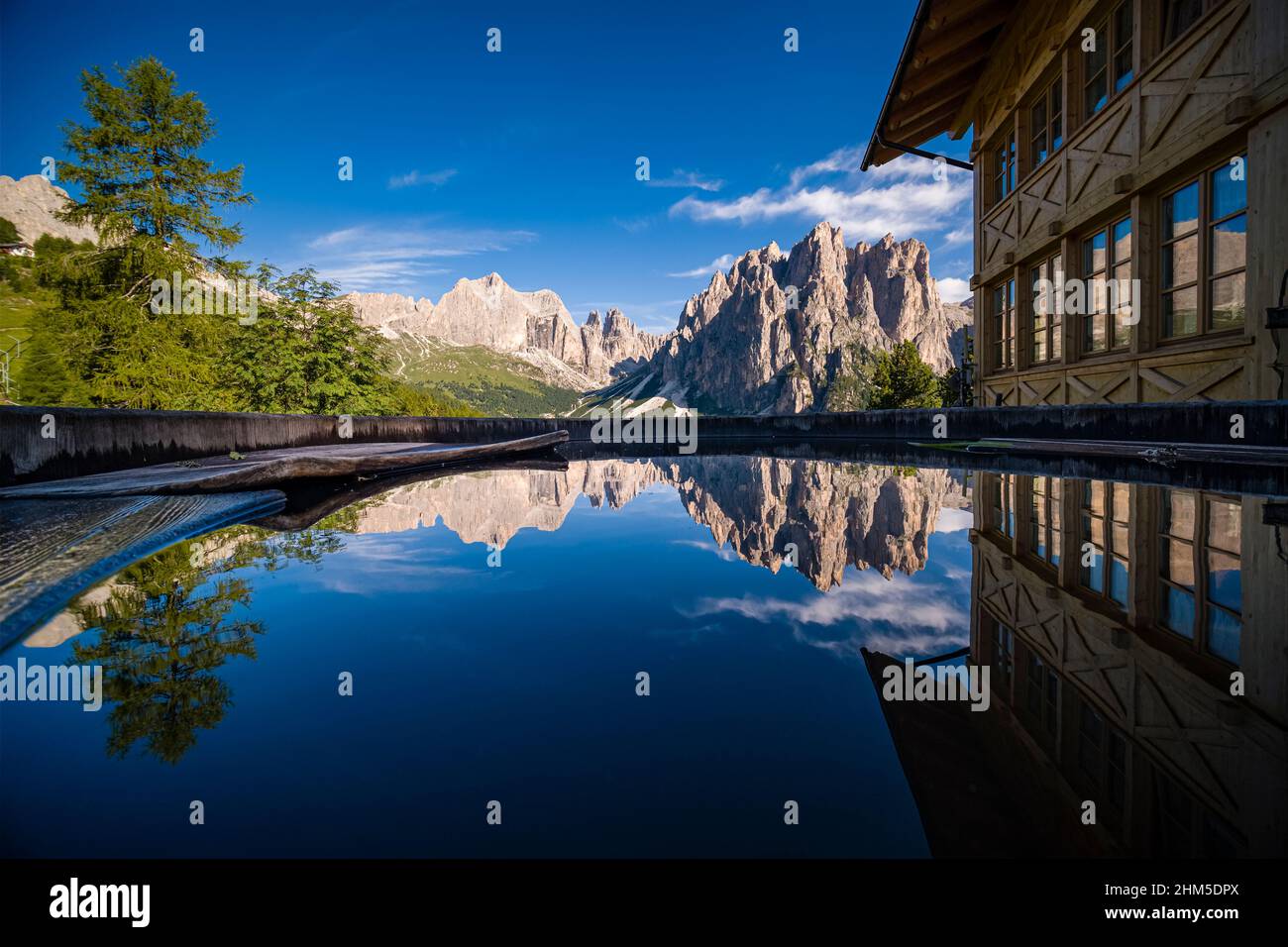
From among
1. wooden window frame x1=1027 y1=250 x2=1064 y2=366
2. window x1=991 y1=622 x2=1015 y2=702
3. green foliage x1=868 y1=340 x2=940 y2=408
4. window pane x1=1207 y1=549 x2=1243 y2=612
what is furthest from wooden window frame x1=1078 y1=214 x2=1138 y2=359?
green foliage x1=868 y1=340 x2=940 y2=408

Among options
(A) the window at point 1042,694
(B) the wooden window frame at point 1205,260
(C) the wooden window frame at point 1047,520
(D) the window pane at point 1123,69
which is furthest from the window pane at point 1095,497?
(D) the window pane at point 1123,69

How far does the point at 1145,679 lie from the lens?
161 centimetres

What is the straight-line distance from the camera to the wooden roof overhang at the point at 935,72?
475 inches

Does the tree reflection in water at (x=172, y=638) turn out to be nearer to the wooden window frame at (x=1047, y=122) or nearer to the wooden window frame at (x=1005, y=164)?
the wooden window frame at (x=1047, y=122)

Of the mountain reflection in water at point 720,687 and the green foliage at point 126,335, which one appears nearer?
the mountain reflection in water at point 720,687

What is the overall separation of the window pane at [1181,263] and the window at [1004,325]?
17.7 ft

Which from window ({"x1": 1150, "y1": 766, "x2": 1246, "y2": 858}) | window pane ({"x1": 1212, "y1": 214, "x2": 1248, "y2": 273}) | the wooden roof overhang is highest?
the wooden roof overhang

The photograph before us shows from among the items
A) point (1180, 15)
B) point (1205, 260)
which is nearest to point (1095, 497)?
point (1205, 260)

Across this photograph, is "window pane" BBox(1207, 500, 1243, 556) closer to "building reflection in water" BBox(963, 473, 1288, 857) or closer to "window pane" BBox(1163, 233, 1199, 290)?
"building reflection in water" BBox(963, 473, 1288, 857)

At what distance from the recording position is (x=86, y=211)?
2081 centimetres

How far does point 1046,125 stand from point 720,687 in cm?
1619

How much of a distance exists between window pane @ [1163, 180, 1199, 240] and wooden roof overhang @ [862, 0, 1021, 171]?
611 cm

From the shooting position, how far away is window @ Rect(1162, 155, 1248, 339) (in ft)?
25.3

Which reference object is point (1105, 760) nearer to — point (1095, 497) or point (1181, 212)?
point (1095, 497)
